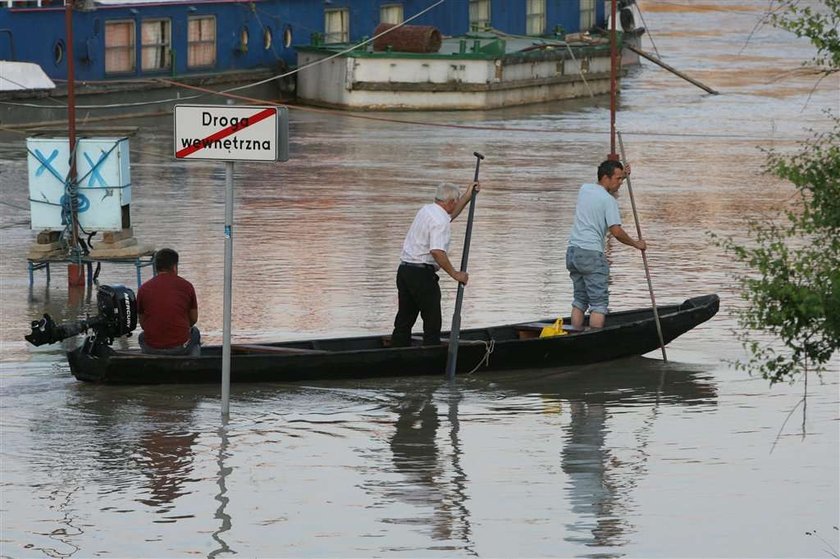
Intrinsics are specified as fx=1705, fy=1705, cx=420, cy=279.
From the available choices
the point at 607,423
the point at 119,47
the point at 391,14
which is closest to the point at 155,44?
the point at 119,47

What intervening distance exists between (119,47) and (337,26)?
7.47m

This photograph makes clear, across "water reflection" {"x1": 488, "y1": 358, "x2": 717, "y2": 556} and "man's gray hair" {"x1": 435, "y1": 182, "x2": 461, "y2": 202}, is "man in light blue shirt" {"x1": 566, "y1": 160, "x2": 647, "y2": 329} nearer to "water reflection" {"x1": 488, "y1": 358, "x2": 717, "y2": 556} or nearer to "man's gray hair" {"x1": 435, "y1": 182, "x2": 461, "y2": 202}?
"water reflection" {"x1": 488, "y1": 358, "x2": 717, "y2": 556}

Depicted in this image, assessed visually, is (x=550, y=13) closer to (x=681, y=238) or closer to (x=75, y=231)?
(x=681, y=238)

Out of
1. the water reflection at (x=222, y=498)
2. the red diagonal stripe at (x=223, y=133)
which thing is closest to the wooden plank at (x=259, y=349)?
the water reflection at (x=222, y=498)

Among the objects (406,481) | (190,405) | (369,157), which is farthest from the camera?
(369,157)

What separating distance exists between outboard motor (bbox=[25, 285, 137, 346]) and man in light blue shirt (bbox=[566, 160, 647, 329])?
3.43 m

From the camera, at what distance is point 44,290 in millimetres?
16406

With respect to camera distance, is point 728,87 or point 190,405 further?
point 728,87

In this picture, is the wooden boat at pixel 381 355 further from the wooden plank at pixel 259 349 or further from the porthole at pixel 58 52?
the porthole at pixel 58 52

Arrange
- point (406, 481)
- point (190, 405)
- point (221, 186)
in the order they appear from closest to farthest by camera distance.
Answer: point (406, 481), point (190, 405), point (221, 186)

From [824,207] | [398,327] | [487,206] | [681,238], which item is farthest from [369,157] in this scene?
[824,207]

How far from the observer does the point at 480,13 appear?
4762 cm

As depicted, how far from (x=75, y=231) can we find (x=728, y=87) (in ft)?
111

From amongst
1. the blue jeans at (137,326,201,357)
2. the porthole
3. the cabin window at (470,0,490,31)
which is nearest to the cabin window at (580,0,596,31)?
the cabin window at (470,0,490,31)
